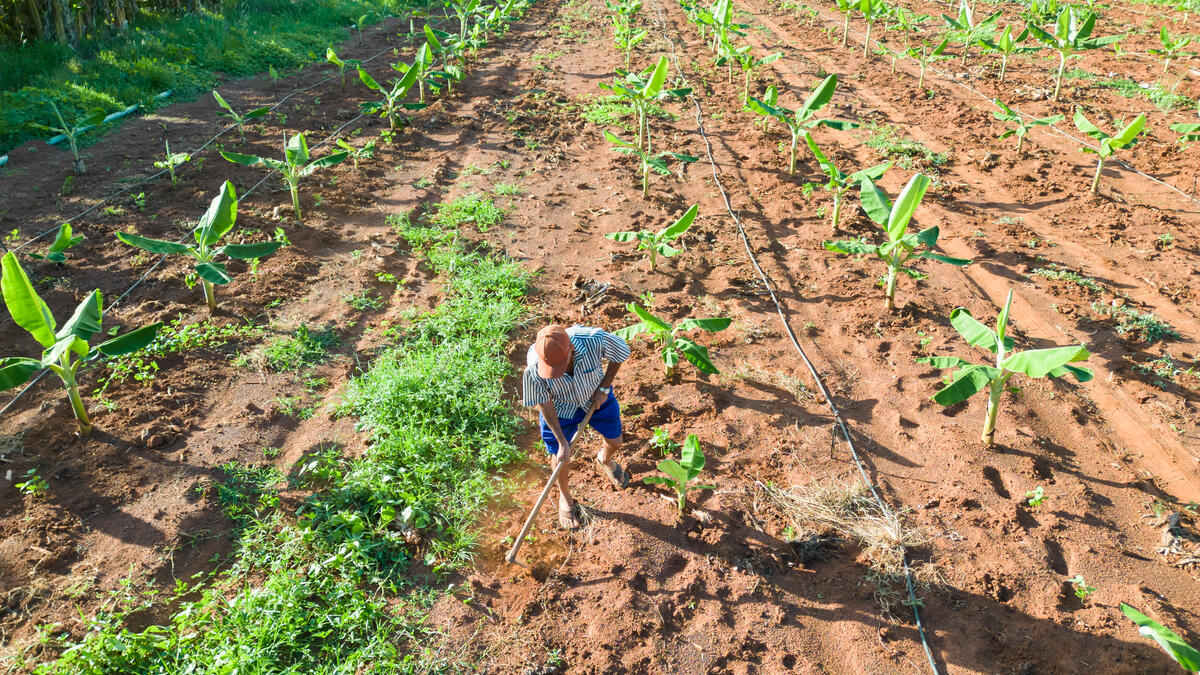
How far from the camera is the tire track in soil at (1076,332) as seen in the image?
3.84 metres

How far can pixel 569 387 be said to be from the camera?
3361 mm

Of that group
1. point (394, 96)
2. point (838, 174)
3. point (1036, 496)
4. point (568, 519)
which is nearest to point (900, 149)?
point (838, 174)

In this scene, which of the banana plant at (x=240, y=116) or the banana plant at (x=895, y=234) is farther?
the banana plant at (x=240, y=116)

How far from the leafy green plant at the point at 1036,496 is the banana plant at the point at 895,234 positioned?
1.65 m

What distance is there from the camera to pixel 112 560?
11.0 feet

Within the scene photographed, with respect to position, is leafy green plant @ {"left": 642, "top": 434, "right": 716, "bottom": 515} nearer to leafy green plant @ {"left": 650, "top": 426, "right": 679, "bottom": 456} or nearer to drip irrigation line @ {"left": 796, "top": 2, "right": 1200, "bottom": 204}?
leafy green plant @ {"left": 650, "top": 426, "right": 679, "bottom": 456}

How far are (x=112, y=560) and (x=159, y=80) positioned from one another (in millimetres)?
8258

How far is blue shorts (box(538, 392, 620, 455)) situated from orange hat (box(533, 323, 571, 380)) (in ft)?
1.77

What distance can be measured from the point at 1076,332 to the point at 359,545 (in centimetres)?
495

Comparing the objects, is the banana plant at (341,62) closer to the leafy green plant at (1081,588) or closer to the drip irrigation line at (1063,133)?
the drip irrigation line at (1063,133)

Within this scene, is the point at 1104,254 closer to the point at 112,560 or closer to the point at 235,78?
the point at 112,560

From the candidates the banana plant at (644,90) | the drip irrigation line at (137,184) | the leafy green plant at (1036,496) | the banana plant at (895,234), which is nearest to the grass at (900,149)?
the banana plant at (644,90)

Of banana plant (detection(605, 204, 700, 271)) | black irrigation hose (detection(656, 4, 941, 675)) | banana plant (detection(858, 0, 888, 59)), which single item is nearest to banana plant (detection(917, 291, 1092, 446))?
black irrigation hose (detection(656, 4, 941, 675))

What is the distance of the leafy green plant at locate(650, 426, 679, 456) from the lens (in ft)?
13.2
